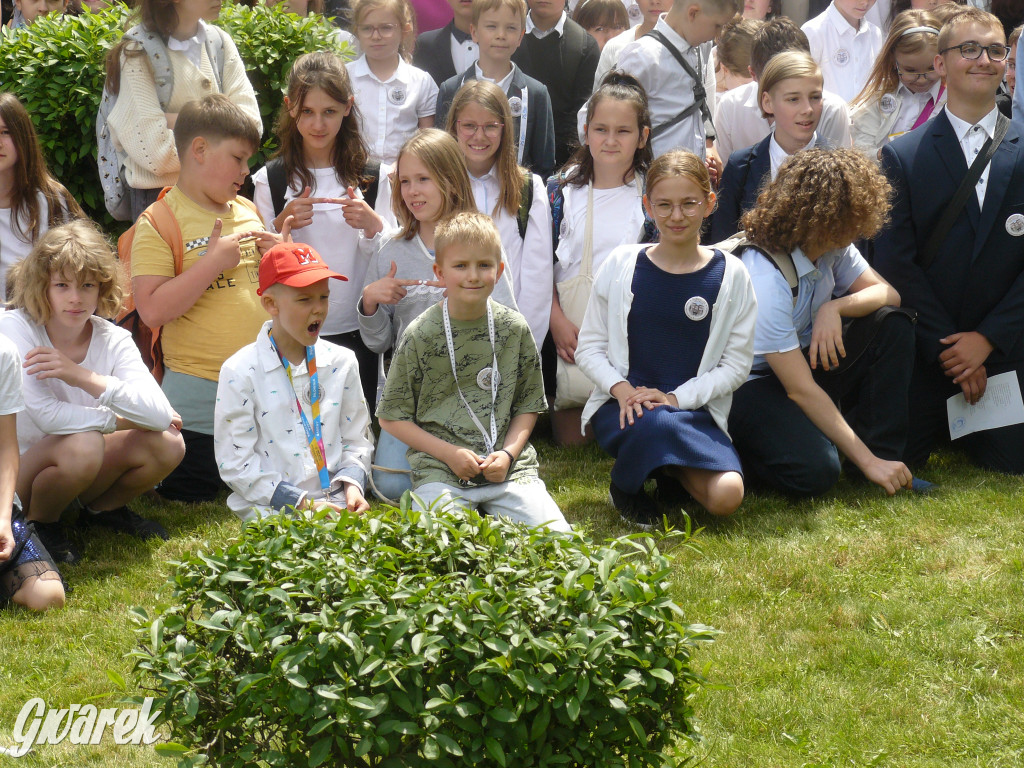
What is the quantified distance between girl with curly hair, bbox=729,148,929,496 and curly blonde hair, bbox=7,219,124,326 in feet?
9.22

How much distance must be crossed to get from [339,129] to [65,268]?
180cm

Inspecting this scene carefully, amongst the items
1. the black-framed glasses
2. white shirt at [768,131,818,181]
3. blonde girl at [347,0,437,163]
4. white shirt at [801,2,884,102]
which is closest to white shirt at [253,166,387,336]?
blonde girl at [347,0,437,163]

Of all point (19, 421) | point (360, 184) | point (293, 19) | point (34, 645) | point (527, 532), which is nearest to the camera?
point (527, 532)

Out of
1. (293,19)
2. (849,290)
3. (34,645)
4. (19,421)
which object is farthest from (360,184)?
(34,645)

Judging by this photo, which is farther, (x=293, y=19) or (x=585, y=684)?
(x=293, y=19)

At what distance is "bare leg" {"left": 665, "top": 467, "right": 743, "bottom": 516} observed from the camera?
471 cm

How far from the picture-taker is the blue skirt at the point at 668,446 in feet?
15.5

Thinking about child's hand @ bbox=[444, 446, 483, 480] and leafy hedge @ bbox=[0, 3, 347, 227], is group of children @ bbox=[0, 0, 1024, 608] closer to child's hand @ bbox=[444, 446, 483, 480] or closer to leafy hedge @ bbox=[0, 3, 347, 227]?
child's hand @ bbox=[444, 446, 483, 480]

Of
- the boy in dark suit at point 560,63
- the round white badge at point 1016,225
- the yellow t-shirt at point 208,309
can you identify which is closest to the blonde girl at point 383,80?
the boy in dark suit at point 560,63

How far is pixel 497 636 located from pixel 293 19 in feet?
17.7

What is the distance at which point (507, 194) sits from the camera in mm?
5805

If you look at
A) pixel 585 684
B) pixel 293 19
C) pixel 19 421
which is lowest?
pixel 19 421

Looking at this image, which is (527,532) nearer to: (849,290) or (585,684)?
(585,684)

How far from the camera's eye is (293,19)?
6.88 meters
